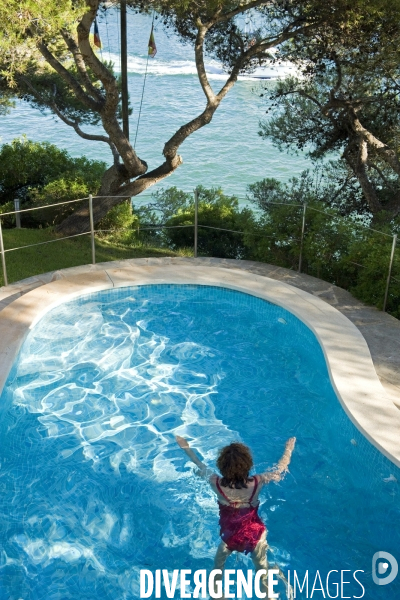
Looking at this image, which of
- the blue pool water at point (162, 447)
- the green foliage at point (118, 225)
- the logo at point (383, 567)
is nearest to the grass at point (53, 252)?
the green foliage at point (118, 225)

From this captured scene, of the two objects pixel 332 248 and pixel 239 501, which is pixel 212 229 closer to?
pixel 332 248

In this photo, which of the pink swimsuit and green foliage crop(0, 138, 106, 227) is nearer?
the pink swimsuit

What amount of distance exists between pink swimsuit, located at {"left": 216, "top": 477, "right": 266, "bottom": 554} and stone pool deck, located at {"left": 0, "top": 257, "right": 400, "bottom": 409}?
8.39ft

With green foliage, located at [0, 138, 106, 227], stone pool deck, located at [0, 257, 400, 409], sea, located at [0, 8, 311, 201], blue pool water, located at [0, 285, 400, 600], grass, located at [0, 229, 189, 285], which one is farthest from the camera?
sea, located at [0, 8, 311, 201]

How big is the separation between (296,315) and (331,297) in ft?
2.83

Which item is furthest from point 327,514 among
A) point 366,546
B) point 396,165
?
point 396,165

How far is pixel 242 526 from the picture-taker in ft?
14.8

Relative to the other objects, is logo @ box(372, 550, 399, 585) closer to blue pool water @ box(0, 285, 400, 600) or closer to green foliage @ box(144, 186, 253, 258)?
blue pool water @ box(0, 285, 400, 600)

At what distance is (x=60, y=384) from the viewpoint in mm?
7262

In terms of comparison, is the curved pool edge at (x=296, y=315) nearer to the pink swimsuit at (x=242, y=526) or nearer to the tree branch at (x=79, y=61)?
the pink swimsuit at (x=242, y=526)

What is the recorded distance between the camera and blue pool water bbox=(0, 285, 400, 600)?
5152mm

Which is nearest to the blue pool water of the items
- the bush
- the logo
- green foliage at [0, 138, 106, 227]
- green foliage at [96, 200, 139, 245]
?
A: the logo

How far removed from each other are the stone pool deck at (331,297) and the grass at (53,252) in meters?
0.75

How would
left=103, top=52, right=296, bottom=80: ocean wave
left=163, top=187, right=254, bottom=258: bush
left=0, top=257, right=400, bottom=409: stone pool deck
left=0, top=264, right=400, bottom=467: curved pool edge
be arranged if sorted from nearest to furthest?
1. left=0, top=264, right=400, bottom=467: curved pool edge
2. left=0, top=257, right=400, bottom=409: stone pool deck
3. left=163, top=187, right=254, bottom=258: bush
4. left=103, top=52, right=296, bottom=80: ocean wave
